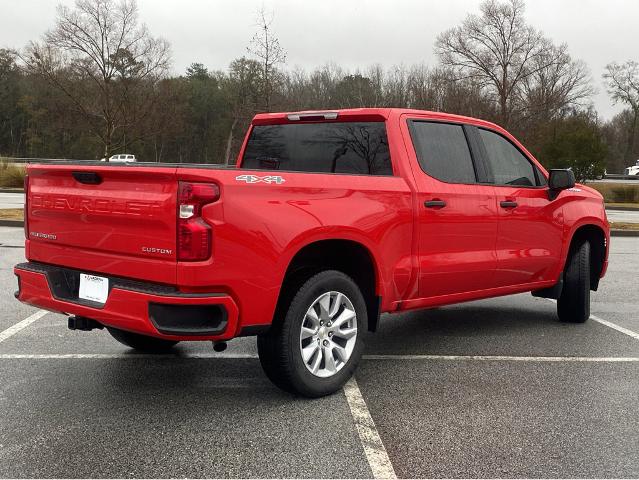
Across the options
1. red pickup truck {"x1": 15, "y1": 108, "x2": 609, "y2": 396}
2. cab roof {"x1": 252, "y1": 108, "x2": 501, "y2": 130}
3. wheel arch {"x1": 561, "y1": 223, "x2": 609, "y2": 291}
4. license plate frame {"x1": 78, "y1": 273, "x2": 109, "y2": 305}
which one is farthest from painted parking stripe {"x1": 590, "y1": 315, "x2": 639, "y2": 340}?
license plate frame {"x1": 78, "y1": 273, "x2": 109, "y2": 305}

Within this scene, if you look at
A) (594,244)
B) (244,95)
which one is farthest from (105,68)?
(594,244)

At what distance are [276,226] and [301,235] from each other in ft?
0.63

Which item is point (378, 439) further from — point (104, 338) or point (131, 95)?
point (131, 95)

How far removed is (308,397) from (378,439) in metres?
0.71

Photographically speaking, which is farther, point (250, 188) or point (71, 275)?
point (71, 275)

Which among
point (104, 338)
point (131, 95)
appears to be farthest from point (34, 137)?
point (104, 338)

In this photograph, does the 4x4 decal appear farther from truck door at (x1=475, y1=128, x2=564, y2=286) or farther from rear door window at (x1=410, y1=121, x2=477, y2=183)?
truck door at (x1=475, y1=128, x2=564, y2=286)

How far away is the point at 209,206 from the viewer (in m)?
3.41

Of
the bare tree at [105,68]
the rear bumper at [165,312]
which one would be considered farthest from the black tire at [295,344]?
the bare tree at [105,68]

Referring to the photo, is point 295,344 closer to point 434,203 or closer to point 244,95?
point 434,203

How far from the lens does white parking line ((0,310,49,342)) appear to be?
556 centimetres

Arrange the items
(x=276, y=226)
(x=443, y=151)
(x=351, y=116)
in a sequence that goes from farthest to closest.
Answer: (x=443, y=151)
(x=351, y=116)
(x=276, y=226)

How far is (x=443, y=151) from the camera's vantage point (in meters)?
5.03

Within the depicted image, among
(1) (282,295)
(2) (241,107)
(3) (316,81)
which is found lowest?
(1) (282,295)
